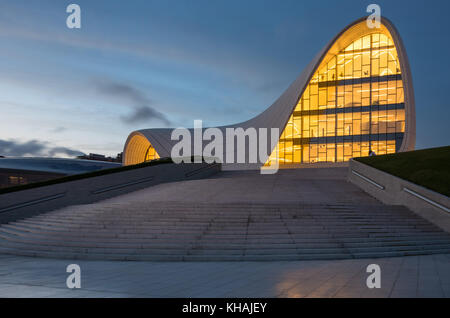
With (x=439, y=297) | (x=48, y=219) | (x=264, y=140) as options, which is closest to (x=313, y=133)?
(x=264, y=140)

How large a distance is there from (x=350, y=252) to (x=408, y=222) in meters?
3.12

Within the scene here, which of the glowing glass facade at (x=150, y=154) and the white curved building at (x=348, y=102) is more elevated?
the white curved building at (x=348, y=102)

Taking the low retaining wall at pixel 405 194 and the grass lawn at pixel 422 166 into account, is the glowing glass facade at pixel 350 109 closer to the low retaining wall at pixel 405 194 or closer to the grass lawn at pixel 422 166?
the grass lawn at pixel 422 166

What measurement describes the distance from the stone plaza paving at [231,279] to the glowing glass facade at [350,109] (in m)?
25.9

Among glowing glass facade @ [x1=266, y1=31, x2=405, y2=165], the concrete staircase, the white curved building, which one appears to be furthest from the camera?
glowing glass facade @ [x1=266, y1=31, x2=405, y2=165]

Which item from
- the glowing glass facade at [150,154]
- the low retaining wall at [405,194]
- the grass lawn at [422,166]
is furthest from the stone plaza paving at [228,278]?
the glowing glass facade at [150,154]

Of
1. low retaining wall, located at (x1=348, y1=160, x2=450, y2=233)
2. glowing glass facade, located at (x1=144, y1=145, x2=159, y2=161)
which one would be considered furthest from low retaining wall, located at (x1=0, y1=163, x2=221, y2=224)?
glowing glass facade, located at (x1=144, y1=145, x2=159, y2=161)

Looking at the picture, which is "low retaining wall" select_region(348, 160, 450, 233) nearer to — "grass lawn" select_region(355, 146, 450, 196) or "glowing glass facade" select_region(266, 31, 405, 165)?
"grass lawn" select_region(355, 146, 450, 196)

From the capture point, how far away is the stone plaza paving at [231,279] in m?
5.45

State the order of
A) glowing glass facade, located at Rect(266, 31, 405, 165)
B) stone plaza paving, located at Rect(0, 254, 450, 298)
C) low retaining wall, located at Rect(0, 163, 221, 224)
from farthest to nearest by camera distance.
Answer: glowing glass facade, located at Rect(266, 31, 405, 165) → low retaining wall, located at Rect(0, 163, 221, 224) → stone plaza paving, located at Rect(0, 254, 450, 298)

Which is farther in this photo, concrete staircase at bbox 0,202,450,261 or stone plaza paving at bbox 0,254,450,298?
concrete staircase at bbox 0,202,450,261

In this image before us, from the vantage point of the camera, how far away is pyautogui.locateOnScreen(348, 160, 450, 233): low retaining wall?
10680mm

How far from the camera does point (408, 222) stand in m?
10.9
